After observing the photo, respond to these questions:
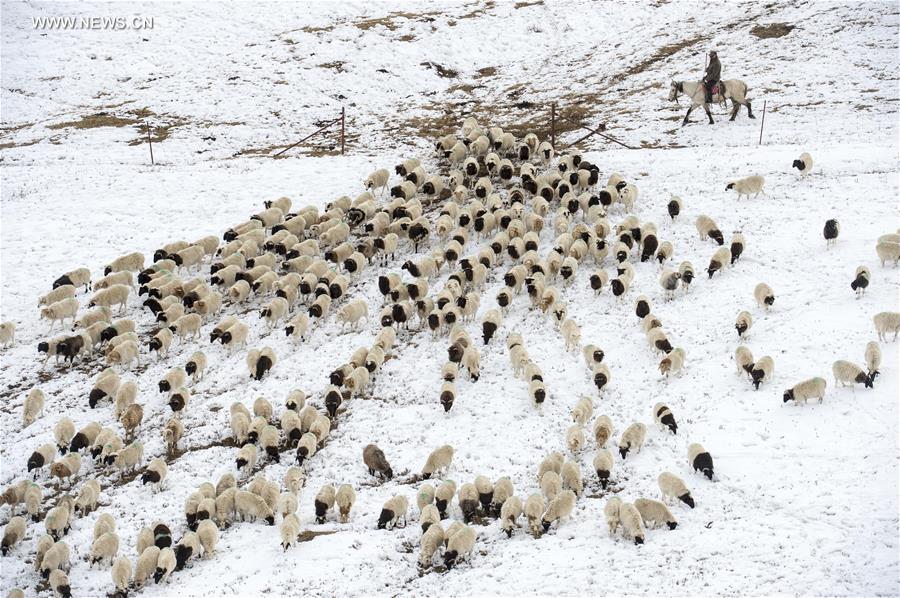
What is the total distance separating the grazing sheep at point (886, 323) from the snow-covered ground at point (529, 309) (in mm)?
216

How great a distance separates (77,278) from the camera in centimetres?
2067

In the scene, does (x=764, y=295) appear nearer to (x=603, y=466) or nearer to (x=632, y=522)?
(x=603, y=466)

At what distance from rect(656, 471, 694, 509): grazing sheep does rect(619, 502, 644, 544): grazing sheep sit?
788mm

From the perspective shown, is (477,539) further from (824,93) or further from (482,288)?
(824,93)

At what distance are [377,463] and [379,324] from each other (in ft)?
17.0

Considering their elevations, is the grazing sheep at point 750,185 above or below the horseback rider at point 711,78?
below

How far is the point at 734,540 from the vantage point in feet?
37.5

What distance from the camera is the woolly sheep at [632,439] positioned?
13742mm

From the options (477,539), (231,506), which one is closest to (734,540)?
(477,539)

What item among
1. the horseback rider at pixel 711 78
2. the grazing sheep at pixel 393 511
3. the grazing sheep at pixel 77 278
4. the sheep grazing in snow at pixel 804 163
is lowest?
the grazing sheep at pixel 393 511

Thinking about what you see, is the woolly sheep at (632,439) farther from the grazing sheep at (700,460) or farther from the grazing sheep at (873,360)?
the grazing sheep at (873,360)

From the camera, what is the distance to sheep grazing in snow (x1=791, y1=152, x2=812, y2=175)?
22.1m

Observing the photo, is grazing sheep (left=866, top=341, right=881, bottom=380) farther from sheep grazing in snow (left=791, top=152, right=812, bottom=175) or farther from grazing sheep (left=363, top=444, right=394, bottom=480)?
sheep grazing in snow (left=791, top=152, right=812, bottom=175)

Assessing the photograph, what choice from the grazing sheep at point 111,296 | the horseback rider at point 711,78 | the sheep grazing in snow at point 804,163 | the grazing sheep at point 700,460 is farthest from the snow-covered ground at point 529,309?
the horseback rider at point 711,78
